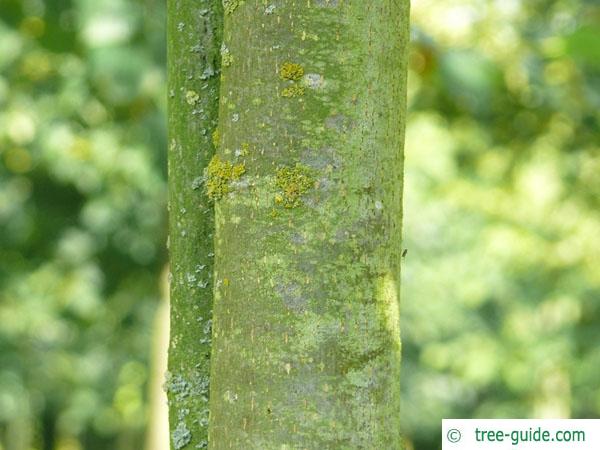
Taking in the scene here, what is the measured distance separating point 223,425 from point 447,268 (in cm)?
1518

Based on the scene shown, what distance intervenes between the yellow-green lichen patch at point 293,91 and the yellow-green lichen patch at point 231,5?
0.15 meters

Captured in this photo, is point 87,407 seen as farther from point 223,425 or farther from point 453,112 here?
point 223,425

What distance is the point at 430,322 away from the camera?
1800 centimetres

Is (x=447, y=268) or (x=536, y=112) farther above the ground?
(x=536, y=112)

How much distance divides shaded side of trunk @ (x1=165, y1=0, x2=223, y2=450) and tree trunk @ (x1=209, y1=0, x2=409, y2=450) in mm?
174

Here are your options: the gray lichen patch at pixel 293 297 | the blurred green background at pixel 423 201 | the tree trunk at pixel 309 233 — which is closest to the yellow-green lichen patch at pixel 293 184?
the tree trunk at pixel 309 233

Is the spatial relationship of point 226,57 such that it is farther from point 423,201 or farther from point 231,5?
point 423,201

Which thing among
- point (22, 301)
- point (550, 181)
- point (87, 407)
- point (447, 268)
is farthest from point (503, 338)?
point (87, 407)

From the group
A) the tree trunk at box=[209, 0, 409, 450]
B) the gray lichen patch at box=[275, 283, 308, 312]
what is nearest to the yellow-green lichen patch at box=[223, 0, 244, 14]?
the tree trunk at box=[209, 0, 409, 450]

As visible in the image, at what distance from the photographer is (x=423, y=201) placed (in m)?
15.1

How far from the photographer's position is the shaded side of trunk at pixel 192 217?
1571 millimetres

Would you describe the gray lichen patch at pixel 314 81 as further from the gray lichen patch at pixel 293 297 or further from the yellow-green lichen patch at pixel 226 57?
the gray lichen patch at pixel 293 297

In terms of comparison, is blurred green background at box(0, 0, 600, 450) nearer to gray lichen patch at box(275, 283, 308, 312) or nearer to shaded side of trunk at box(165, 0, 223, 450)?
shaded side of trunk at box(165, 0, 223, 450)

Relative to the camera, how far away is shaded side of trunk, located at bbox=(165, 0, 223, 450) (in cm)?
157
